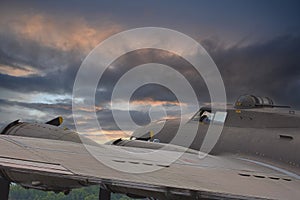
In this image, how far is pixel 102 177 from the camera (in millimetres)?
4297

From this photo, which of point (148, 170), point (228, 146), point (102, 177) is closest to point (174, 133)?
point (228, 146)

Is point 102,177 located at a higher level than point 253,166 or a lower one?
lower

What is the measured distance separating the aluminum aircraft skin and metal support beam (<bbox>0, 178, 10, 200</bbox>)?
0.02m

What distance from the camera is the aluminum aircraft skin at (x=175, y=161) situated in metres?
4.36

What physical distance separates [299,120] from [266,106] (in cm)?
219

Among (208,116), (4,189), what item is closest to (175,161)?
(4,189)

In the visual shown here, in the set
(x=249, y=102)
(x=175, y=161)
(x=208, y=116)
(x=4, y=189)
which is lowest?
(x=4, y=189)

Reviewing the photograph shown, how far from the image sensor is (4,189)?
280 inches

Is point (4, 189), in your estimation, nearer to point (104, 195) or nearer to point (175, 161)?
point (104, 195)

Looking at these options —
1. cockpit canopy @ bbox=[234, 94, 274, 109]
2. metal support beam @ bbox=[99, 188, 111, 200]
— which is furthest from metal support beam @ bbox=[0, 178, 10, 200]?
cockpit canopy @ bbox=[234, 94, 274, 109]

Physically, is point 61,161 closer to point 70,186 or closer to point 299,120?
point 70,186

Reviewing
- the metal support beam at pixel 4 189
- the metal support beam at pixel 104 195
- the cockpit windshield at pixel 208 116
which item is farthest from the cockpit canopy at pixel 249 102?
the metal support beam at pixel 4 189

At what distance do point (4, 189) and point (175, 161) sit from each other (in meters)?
3.52

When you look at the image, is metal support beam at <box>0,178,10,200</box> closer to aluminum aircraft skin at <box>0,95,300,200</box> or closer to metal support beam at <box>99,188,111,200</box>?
aluminum aircraft skin at <box>0,95,300,200</box>
